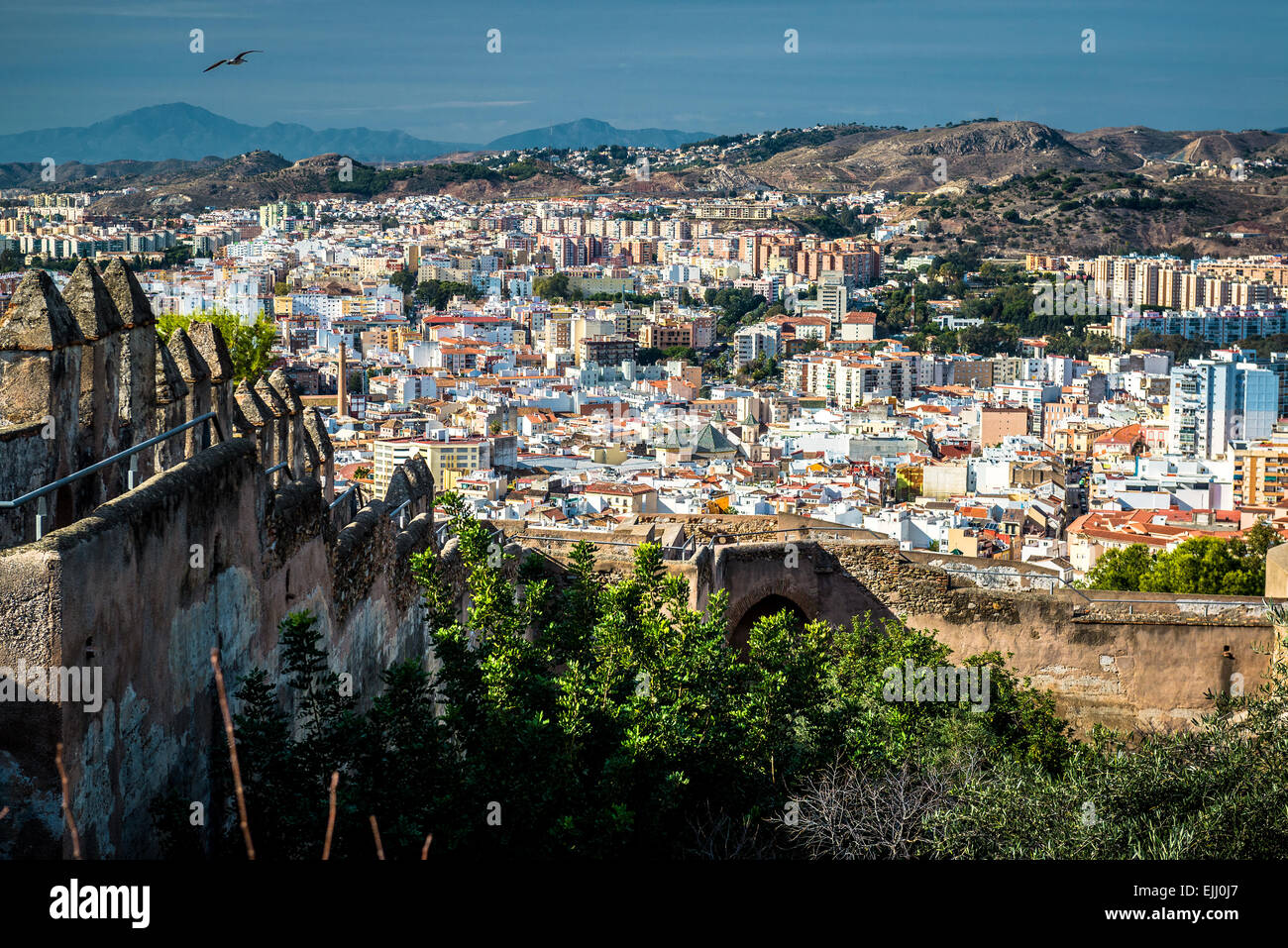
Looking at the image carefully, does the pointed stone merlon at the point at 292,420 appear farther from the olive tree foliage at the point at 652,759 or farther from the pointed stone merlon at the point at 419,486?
the pointed stone merlon at the point at 419,486

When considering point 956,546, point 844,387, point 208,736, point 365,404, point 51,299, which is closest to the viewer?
point 51,299

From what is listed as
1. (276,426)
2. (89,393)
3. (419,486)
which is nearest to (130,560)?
(89,393)

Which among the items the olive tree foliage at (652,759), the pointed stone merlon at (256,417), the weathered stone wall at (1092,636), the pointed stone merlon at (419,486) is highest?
the pointed stone merlon at (256,417)

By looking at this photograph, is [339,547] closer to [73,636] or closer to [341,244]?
[73,636]

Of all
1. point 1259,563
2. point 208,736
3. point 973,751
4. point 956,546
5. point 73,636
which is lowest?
point 956,546

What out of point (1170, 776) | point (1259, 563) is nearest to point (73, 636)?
point (1170, 776)

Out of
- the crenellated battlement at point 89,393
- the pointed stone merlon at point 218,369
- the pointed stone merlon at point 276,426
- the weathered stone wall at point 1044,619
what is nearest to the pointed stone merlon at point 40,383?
the crenellated battlement at point 89,393

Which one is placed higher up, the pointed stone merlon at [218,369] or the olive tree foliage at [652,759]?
the pointed stone merlon at [218,369]

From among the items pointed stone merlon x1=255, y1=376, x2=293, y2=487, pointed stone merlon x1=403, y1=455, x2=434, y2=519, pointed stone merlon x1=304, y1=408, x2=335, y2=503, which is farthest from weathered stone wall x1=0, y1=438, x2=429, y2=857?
pointed stone merlon x1=403, y1=455, x2=434, y2=519
